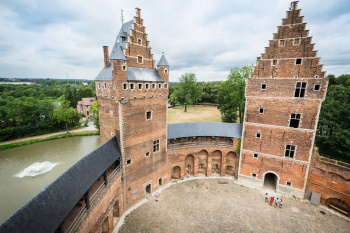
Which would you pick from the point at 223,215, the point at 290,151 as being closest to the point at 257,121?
the point at 290,151

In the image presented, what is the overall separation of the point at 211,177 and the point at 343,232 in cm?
1307

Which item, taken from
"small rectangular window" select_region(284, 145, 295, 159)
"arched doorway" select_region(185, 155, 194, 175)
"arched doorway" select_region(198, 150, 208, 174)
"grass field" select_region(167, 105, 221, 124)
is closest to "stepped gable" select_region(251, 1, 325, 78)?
"small rectangular window" select_region(284, 145, 295, 159)

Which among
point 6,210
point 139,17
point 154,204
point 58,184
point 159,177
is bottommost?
point 6,210

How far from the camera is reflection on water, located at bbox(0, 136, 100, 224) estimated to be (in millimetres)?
20312

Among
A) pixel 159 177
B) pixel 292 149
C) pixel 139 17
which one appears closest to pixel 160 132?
pixel 159 177

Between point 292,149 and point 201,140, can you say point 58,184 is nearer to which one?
point 201,140

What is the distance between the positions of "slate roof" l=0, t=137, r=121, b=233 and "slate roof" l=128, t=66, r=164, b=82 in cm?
747

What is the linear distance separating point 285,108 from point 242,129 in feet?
17.6

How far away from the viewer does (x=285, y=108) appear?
17.8 metres

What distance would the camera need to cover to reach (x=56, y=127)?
149 ft

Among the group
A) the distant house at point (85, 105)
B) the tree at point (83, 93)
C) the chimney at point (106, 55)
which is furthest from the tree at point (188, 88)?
the chimney at point (106, 55)

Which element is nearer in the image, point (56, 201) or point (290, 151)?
point (56, 201)

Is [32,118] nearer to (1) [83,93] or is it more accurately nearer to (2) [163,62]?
(1) [83,93]

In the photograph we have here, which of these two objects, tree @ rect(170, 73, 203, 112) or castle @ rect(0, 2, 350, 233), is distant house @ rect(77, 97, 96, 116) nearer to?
tree @ rect(170, 73, 203, 112)
